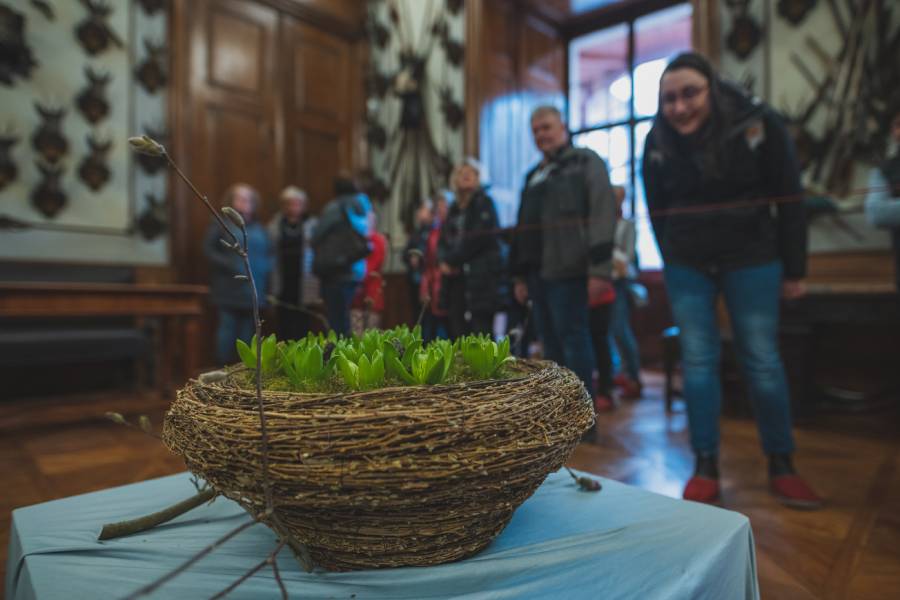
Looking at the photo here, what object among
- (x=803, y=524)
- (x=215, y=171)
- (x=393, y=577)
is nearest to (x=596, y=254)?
(x=803, y=524)

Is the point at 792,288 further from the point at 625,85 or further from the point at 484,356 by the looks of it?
the point at 625,85

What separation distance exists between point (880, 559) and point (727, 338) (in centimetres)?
192

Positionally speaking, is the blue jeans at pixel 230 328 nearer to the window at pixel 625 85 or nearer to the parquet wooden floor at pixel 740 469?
the parquet wooden floor at pixel 740 469

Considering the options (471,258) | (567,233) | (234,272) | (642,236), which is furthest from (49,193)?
(642,236)

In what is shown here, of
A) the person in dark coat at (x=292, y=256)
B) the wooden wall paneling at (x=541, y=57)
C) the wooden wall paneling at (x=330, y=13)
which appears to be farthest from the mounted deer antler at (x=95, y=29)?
the wooden wall paneling at (x=541, y=57)

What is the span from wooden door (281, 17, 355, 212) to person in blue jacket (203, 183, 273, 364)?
58.0 inches

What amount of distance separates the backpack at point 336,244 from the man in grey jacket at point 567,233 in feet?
4.36

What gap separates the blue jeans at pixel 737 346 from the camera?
5.44 ft

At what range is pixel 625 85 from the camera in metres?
5.63

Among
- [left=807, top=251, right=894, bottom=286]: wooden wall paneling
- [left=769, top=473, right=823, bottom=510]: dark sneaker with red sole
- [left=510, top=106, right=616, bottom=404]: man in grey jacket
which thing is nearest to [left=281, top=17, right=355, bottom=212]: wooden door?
[left=510, top=106, right=616, bottom=404]: man in grey jacket

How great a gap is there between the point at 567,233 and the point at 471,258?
2.34 feet

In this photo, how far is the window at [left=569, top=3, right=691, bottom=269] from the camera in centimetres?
546

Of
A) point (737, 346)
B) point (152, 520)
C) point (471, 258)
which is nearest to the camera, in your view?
point (152, 520)

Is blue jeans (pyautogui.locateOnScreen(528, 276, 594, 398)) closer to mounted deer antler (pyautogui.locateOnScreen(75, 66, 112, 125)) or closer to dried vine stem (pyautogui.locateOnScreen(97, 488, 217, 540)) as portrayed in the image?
dried vine stem (pyautogui.locateOnScreen(97, 488, 217, 540))
